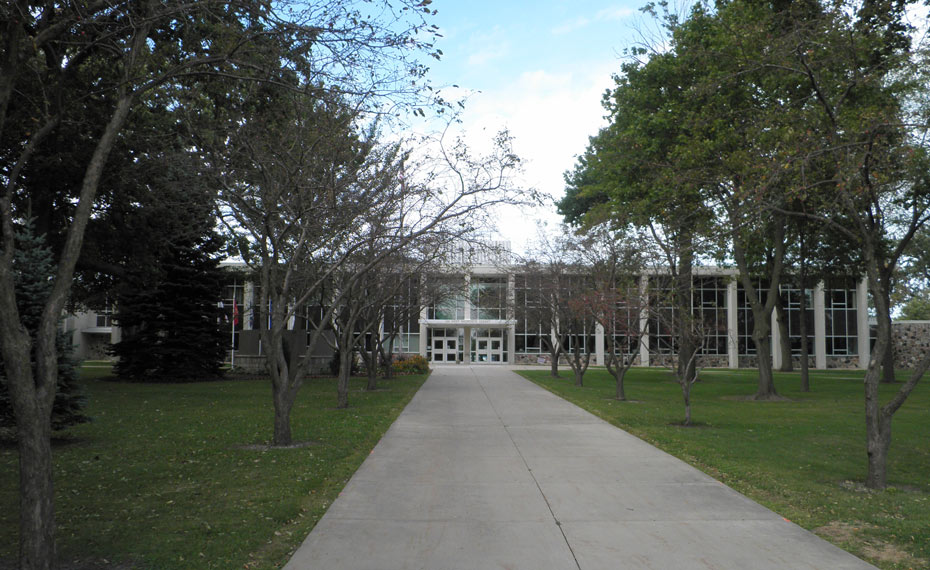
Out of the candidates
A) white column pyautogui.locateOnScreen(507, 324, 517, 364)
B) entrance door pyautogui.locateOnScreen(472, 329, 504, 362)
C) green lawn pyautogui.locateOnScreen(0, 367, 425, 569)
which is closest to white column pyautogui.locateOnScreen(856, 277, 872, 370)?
white column pyautogui.locateOnScreen(507, 324, 517, 364)

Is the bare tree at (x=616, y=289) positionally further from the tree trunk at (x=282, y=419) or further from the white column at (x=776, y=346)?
the white column at (x=776, y=346)

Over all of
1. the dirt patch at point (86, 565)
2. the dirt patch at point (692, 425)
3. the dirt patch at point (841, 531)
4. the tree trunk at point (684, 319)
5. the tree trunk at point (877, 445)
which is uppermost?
the tree trunk at point (684, 319)

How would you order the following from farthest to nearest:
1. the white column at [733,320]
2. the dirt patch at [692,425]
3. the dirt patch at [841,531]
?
the white column at [733,320], the dirt patch at [692,425], the dirt patch at [841,531]

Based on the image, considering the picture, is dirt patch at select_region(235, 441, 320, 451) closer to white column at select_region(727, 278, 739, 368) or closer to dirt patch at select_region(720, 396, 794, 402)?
dirt patch at select_region(720, 396, 794, 402)

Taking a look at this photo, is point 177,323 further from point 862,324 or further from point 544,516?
point 862,324

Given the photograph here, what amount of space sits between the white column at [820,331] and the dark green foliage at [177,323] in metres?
45.9

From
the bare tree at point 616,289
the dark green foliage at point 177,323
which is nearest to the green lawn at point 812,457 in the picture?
the bare tree at point 616,289

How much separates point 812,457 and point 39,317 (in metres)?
13.0

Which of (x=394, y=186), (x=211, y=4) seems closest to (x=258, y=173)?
(x=394, y=186)

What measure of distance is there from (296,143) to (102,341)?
62.0 meters

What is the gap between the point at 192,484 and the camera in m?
8.55

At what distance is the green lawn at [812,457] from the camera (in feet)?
21.9

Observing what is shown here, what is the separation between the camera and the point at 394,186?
13.1m

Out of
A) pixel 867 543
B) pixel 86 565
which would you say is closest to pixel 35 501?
pixel 86 565
